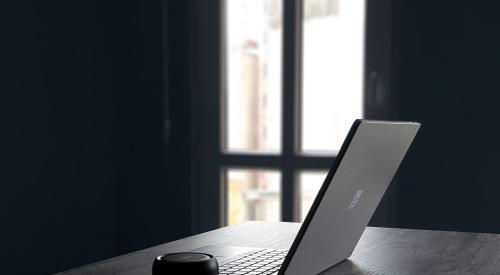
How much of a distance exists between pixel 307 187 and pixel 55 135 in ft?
3.91

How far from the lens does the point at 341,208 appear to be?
1.17 metres

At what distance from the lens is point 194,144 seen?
353 centimetres

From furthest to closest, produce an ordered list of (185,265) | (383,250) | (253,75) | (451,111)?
Result: (253,75)
(451,111)
(383,250)
(185,265)

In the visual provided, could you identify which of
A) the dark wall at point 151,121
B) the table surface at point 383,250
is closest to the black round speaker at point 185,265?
the table surface at point 383,250

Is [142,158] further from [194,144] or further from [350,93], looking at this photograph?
[350,93]

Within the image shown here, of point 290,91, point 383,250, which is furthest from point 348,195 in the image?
point 290,91

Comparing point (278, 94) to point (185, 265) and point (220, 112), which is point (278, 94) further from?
point (185, 265)

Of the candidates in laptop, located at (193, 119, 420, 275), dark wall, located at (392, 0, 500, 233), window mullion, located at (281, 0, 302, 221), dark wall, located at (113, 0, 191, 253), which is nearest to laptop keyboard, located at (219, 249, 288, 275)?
laptop, located at (193, 119, 420, 275)

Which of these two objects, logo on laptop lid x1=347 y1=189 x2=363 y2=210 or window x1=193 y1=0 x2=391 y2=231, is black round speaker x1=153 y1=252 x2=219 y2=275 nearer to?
logo on laptop lid x1=347 y1=189 x2=363 y2=210

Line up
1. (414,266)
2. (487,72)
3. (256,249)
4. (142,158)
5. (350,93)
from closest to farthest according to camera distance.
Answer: (414,266)
(256,249)
(487,72)
(350,93)
(142,158)

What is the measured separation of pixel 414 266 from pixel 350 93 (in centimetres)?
202

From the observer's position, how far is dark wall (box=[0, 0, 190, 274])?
10.4ft

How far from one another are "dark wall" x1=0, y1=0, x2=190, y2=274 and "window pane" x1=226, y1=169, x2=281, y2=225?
23cm

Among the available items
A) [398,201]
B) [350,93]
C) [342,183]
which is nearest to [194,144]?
[350,93]
